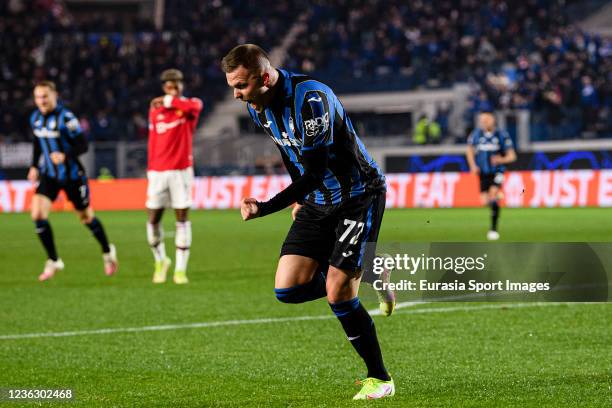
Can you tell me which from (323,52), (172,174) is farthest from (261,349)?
(323,52)

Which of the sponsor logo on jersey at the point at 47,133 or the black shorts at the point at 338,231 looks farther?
the sponsor logo on jersey at the point at 47,133

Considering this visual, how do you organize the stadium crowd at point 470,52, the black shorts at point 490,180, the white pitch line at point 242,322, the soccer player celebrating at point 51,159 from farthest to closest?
the stadium crowd at point 470,52 → the black shorts at point 490,180 → the soccer player celebrating at point 51,159 → the white pitch line at point 242,322

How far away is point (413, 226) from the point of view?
67.4 ft

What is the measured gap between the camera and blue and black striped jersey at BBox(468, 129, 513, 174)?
18719mm

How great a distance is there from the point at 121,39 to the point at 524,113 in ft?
55.5

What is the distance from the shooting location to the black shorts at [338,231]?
575cm

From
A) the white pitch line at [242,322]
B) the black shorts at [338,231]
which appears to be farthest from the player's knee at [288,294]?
the white pitch line at [242,322]

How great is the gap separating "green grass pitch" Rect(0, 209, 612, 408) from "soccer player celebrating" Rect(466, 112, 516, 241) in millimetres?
6483

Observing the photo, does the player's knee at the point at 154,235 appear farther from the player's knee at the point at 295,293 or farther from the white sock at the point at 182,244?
the player's knee at the point at 295,293

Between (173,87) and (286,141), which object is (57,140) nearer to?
(173,87)

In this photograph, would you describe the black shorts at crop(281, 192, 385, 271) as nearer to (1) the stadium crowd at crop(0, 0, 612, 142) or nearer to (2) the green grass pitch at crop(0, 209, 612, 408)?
(2) the green grass pitch at crop(0, 209, 612, 408)

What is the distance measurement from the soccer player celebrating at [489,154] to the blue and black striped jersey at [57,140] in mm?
8135

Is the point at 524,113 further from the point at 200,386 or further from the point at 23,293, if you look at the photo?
the point at 200,386

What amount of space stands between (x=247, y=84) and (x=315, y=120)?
1.26 feet
